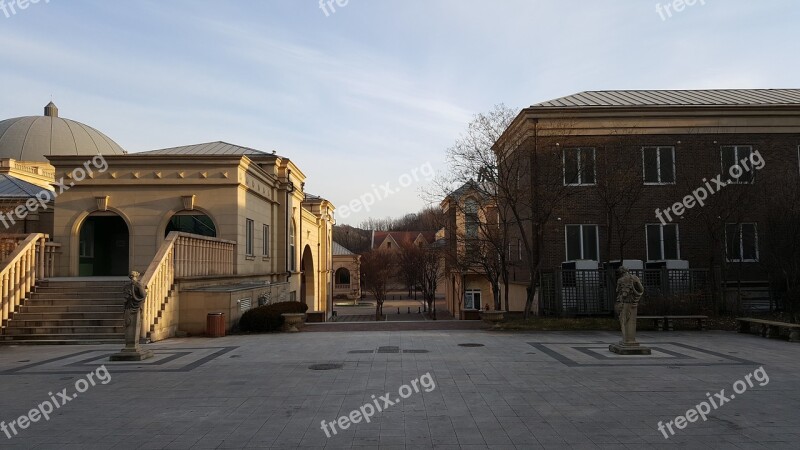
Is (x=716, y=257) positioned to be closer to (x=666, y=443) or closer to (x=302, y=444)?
(x=666, y=443)

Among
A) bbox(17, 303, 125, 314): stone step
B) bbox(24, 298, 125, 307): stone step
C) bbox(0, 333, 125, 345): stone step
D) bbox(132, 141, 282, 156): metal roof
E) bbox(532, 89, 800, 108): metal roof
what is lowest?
bbox(0, 333, 125, 345): stone step

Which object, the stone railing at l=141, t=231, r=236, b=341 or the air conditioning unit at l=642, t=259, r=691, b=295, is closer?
the stone railing at l=141, t=231, r=236, b=341

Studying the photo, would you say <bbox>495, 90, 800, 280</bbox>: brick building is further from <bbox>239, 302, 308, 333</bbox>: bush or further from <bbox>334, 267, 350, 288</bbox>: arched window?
<bbox>334, 267, 350, 288</bbox>: arched window

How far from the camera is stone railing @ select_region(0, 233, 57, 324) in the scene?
16109 millimetres

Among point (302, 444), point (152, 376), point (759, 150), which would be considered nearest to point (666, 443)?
point (302, 444)

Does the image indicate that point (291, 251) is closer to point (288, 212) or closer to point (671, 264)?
point (288, 212)

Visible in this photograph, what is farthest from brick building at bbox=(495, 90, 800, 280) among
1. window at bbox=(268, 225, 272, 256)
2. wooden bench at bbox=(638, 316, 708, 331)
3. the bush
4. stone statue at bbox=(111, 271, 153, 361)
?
stone statue at bbox=(111, 271, 153, 361)

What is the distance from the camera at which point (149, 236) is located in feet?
75.3

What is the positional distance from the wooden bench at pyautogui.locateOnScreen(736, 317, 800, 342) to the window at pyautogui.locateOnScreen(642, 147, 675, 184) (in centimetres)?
839

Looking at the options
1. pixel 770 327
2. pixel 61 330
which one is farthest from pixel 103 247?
pixel 770 327

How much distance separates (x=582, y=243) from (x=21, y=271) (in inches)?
823

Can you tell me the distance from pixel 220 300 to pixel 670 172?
64.3ft

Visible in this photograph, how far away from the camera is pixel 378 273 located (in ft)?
175

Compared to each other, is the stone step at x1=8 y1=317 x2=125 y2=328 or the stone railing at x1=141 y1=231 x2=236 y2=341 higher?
the stone railing at x1=141 y1=231 x2=236 y2=341
